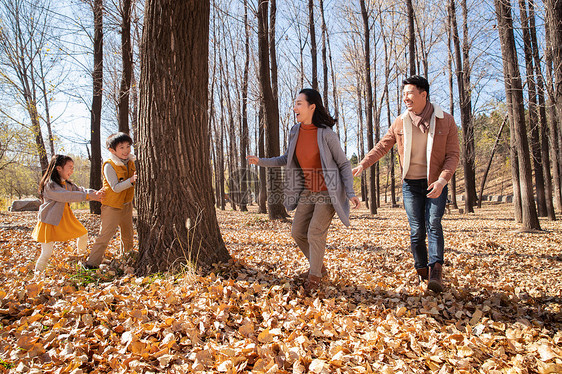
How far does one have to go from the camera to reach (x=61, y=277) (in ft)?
10.9

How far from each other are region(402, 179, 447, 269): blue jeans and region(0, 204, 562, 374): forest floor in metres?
0.39

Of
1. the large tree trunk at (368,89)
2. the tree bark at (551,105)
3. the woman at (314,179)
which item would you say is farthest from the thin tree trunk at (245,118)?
the woman at (314,179)

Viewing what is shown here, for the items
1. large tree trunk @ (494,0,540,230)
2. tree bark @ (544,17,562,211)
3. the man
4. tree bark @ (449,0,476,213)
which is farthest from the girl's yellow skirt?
tree bark @ (449,0,476,213)

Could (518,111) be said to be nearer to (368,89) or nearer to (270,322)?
(368,89)

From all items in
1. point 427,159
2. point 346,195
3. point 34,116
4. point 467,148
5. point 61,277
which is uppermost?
point 34,116

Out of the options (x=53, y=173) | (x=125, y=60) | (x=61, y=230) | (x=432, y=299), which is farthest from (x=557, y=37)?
(x=125, y=60)

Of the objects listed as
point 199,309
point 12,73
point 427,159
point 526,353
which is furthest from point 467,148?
point 12,73

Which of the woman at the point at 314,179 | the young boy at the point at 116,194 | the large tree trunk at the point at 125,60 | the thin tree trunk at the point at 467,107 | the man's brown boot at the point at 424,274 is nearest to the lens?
the woman at the point at 314,179

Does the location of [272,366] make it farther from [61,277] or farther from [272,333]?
[61,277]

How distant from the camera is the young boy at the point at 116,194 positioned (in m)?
3.74

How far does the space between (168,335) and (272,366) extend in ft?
2.60

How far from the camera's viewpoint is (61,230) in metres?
3.87

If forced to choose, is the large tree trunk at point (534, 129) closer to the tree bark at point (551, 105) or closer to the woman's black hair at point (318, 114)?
the tree bark at point (551, 105)

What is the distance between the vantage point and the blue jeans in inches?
128
